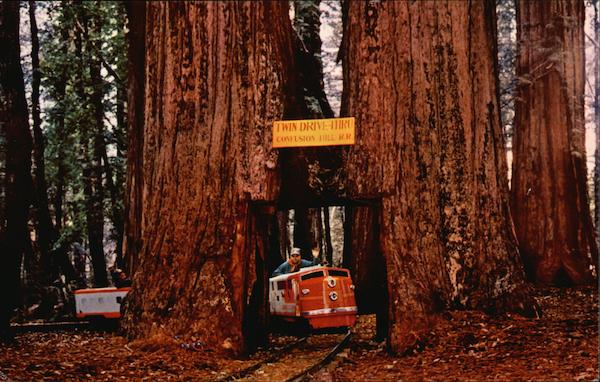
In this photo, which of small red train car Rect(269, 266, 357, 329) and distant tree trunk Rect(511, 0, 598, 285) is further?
distant tree trunk Rect(511, 0, 598, 285)

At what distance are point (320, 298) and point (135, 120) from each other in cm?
493

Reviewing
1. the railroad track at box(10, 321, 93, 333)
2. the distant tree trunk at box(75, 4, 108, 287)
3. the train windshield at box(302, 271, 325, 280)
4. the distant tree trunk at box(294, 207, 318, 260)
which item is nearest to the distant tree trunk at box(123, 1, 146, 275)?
the train windshield at box(302, 271, 325, 280)

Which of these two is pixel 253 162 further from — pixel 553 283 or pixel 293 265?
pixel 553 283

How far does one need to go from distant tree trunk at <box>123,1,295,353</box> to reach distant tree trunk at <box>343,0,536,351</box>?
148cm

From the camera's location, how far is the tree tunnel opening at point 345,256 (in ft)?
34.0

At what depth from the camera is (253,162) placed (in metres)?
9.98

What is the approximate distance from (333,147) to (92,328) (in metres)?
8.46

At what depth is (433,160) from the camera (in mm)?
9570

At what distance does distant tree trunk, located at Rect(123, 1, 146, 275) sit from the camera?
12.4m

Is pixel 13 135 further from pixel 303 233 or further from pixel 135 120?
pixel 303 233

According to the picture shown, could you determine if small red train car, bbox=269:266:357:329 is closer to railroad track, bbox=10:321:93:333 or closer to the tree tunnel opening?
the tree tunnel opening

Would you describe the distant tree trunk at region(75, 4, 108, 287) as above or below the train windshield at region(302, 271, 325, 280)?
above

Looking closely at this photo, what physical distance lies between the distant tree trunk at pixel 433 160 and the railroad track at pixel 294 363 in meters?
1.34

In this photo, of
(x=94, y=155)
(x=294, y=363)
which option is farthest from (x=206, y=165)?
(x=94, y=155)
